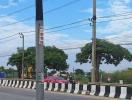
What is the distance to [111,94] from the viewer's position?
27891mm

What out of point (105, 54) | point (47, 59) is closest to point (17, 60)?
point (47, 59)

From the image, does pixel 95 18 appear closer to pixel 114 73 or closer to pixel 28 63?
pixel 114 73

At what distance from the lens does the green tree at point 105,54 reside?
81688 millimetres

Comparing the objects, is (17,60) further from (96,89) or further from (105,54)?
(96,89)

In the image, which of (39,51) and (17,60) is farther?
(17,60)

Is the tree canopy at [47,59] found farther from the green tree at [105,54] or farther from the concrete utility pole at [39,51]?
the concrete utility pole at [39,51]

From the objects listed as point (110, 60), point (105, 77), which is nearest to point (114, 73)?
point (105, 77)

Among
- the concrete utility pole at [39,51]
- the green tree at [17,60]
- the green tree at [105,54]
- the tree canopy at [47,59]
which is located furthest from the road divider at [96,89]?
the green tree at [17,60]

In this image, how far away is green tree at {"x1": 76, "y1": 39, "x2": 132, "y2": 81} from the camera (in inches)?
3216

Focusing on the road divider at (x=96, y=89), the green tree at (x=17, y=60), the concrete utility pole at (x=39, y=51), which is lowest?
the road divider at (x=96, y=89)

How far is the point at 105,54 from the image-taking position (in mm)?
82875

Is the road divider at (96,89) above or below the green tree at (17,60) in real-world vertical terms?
below

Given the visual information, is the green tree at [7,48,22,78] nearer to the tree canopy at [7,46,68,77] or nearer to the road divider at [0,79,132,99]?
the tree canopy at [7,46,68,77]

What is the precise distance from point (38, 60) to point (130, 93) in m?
17.0
